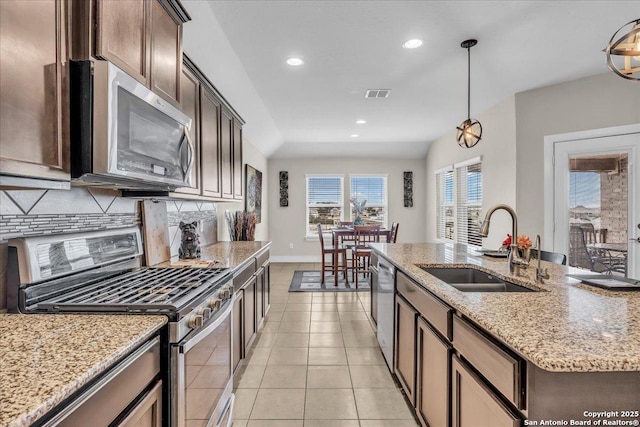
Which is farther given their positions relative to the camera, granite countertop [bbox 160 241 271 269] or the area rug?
the area rug

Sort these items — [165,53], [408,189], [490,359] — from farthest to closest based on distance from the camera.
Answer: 1. [408,189]
2. [165,53]
3. [490,359]

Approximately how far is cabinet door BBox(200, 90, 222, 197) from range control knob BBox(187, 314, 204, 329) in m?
A: 1.40

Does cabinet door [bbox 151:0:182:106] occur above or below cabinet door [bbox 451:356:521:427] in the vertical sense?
above

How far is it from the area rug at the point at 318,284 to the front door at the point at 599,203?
107 inches

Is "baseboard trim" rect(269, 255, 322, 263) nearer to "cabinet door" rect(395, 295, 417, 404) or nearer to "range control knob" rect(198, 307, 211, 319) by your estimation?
"cabinet door" rect(395, 295, 417, 404)

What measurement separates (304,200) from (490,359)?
6.82 m

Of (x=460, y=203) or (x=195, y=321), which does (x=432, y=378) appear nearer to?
(x=195, y=321)

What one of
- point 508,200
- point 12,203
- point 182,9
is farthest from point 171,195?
point 508,200

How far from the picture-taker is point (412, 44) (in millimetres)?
2842

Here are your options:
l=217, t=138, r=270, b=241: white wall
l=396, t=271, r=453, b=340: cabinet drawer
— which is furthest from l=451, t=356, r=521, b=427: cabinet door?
l=217, t=138, r=270, b=241: white wall

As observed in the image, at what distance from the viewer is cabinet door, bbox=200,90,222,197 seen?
2564 millimetres

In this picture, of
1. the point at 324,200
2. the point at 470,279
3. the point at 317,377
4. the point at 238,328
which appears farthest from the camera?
the point at 324,200

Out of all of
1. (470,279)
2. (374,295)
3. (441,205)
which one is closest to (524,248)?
(470,279)

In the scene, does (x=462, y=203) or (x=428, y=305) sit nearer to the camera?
(x=428, y=305)
